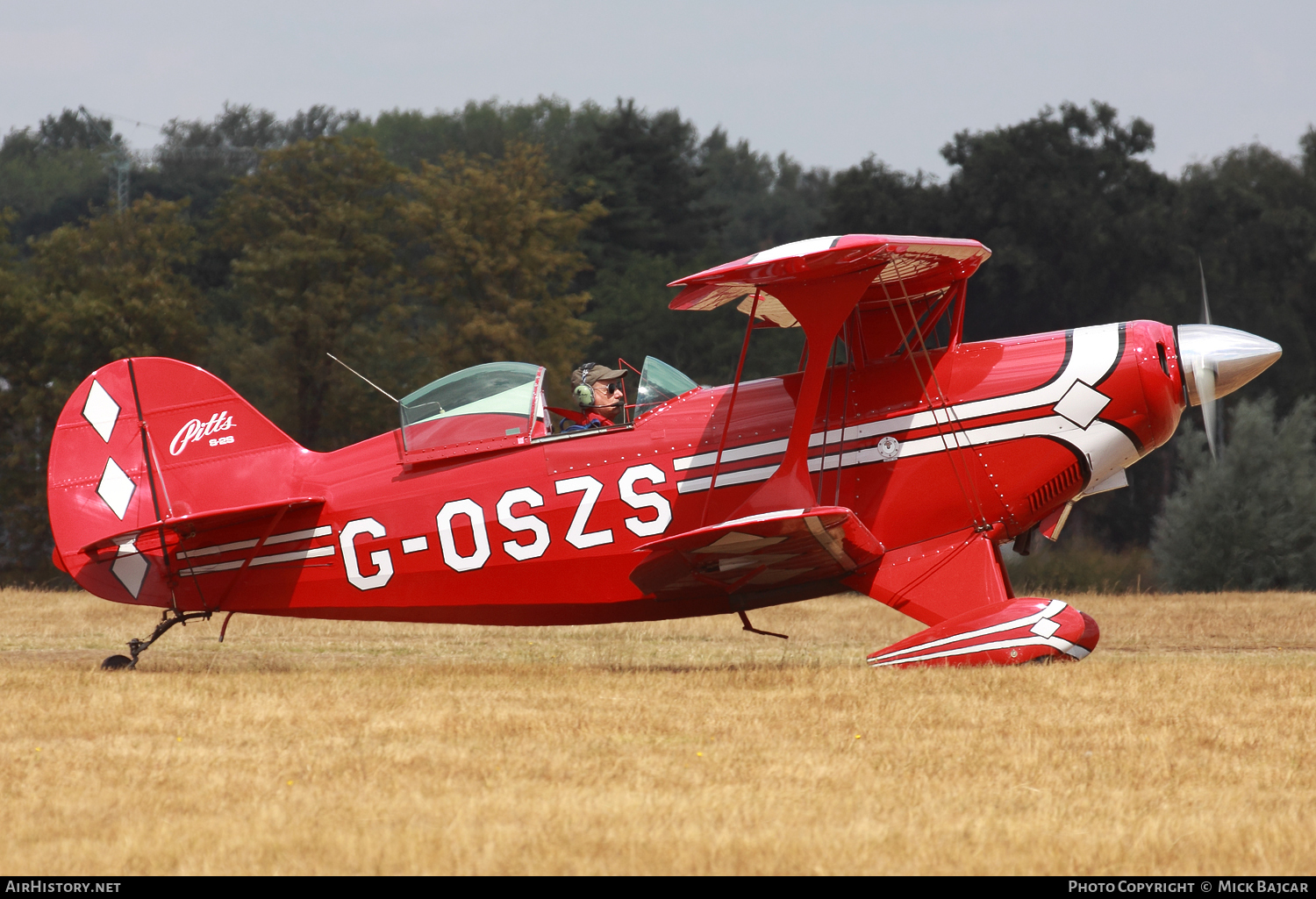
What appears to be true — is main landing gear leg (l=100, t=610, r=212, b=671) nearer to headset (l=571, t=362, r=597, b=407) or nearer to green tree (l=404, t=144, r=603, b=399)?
headset (l=571, t=362, r=597, b=407)

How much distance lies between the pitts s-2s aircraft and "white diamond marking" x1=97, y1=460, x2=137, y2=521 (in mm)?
15

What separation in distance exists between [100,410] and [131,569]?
1282 mm

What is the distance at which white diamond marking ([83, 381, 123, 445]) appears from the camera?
32.9 feet

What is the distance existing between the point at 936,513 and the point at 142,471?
5972 millimetres

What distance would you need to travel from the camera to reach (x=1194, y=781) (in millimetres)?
5629

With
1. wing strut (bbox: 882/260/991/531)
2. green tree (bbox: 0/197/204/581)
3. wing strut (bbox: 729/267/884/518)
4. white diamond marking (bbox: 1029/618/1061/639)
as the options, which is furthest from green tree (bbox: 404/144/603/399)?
white diamond marking (bbox: 1029/618/1061/639)

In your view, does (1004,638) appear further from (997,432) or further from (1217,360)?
(1217,360)

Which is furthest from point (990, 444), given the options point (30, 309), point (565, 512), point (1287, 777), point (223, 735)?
point (30, 309)

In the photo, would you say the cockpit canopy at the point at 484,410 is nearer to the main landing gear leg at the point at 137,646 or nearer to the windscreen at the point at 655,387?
the windscreen at the point at 655,387

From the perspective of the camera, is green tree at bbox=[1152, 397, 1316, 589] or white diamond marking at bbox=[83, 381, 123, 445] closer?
white diamond marking at bbox=[83, 381, 123, 445]

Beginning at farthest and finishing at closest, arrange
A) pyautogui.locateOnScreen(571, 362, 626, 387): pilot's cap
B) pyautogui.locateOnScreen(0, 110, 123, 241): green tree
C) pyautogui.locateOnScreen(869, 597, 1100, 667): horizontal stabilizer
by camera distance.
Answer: pyautogui.locateOnScreen(0, 110, 123, 241): green tree < pyautogui.locateOnScreen(571, 362, 626, 387): pilot's cap < pyautogui.locateOnScreen(869, 597, 1100, 667): horizontal stabilizer

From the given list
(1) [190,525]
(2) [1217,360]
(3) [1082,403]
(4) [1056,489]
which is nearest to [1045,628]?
(4) [1056,489]

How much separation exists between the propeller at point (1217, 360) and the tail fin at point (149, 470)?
6357 millimetres

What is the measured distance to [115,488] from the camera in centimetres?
990
